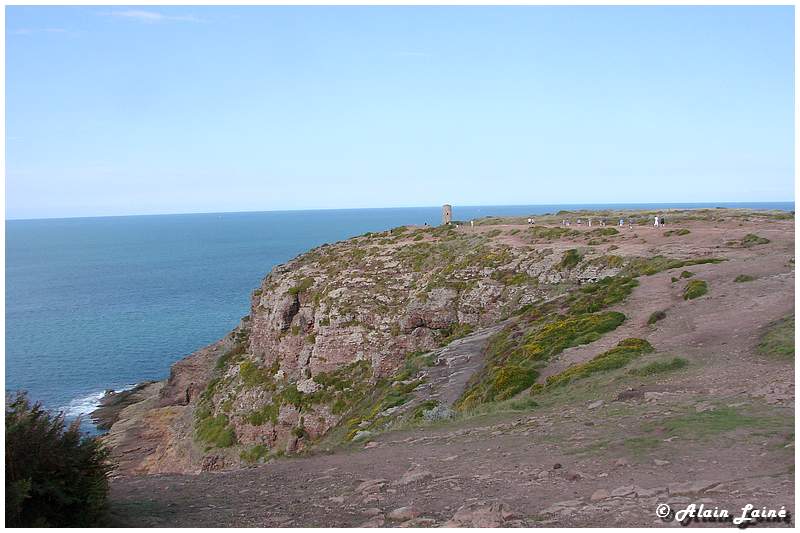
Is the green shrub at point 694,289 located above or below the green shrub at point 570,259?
below

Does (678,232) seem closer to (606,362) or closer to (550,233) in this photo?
(550,233)

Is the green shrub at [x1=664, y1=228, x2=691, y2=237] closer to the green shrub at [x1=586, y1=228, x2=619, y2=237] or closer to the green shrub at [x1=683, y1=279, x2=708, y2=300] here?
the green shrub at [x1=586, y1=228, x2=619, y2=237]

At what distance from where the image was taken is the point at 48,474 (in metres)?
10.4

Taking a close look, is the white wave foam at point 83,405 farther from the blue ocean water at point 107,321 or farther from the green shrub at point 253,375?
the green shrub at point 253,375

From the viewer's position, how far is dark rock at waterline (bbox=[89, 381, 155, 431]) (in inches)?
2356

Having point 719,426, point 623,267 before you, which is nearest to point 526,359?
point 719,426

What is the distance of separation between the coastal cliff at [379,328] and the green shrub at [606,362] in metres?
3.11

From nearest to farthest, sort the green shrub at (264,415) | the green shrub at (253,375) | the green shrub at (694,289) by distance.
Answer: the green shrub at (694,289), the green shrub at (264,415), the green shrub at (253,375)

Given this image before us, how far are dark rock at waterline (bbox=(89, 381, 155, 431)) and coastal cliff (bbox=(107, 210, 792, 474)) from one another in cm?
135

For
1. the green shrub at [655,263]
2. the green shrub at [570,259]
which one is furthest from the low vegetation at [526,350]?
the green shrub at [570,259]

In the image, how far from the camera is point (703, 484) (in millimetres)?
10219

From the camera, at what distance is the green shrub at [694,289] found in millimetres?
28078

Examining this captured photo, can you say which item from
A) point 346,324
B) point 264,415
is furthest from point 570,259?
point 264,415

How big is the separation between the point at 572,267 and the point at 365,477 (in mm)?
31618
